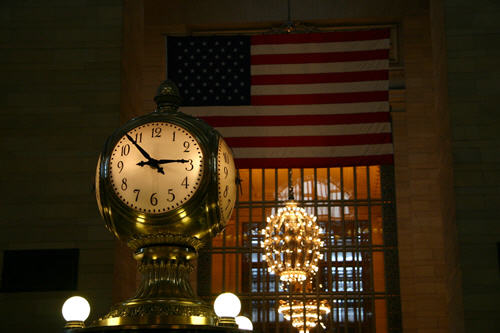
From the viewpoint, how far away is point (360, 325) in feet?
49.2

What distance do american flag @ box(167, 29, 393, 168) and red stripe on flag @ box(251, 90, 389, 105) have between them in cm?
1

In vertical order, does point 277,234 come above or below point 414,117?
below

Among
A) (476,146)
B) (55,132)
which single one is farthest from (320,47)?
(55,132)

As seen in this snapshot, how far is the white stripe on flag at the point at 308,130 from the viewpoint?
10.1 m

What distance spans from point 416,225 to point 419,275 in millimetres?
1046

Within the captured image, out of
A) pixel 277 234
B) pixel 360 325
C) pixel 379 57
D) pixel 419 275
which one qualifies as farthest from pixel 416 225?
pixel 379 57

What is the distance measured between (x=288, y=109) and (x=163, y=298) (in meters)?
8.97

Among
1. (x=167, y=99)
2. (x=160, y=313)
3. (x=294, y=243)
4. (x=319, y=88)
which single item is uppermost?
(x=319, y=88)

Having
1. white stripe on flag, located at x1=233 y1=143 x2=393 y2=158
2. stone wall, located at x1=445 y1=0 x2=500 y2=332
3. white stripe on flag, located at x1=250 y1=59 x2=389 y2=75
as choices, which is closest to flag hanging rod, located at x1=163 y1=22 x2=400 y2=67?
white stripe on flag, located at x1=250 y1=59 x2=389 y2=75

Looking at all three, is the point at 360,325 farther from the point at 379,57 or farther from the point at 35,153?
the point at 35,153

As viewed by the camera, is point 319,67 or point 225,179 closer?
point 225,179

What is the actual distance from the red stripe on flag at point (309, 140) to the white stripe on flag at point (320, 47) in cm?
129

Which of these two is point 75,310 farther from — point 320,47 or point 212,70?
point 320,47

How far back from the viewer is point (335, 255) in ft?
51.5
